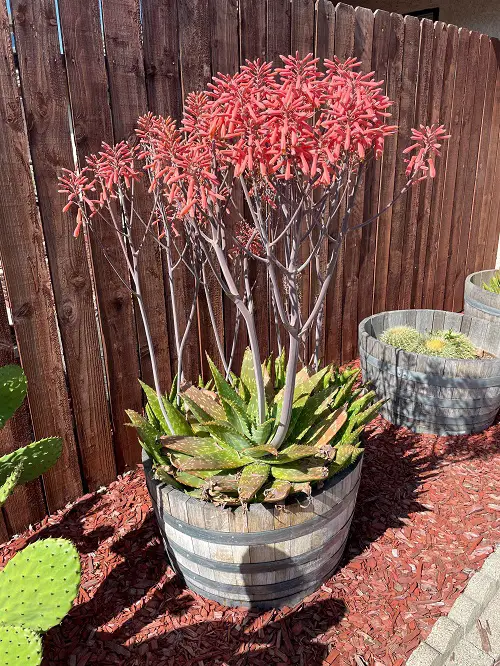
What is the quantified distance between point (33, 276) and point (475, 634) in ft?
7.99

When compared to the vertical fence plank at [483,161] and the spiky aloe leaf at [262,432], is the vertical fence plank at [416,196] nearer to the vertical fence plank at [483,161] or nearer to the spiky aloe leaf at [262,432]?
the vertical fence plank at [483,161]

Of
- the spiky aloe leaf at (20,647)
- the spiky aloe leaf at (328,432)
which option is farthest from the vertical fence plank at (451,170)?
the spiky aloe leaf at (20,647)

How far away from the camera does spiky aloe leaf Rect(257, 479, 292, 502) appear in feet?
A: 5.80

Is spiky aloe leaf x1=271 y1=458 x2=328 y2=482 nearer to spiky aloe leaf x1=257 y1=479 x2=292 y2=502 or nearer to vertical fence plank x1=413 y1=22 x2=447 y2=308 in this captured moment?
spiky aloe leaf x1=257 y1=479 x2=292 y2=502

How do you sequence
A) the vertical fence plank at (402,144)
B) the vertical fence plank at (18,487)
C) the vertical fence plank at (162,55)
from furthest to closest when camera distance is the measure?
the vertical fence plank at (402,144) → the vertical fence plank at (162,55) → the vertical fence plank at (18,487)

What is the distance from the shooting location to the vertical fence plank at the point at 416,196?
3816 millimetres

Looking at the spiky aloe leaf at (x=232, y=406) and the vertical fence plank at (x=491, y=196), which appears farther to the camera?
the vertical fence plank at (x=491, y=196)

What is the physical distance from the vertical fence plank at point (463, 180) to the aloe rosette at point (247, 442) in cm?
319

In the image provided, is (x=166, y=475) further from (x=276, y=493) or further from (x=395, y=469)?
(x=395, y=469)

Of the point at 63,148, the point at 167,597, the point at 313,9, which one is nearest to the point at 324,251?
the point at 313,9

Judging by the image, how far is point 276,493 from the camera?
1787 mm

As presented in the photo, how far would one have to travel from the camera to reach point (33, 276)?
87.0 inches

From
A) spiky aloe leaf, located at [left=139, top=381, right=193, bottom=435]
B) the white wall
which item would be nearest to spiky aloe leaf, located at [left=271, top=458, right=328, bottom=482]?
spiky aloe leaf, located at [left=139, top=381, right=193, bottom=435]

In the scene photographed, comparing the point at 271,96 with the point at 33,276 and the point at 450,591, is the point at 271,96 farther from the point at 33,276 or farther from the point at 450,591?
the point at 450,591
